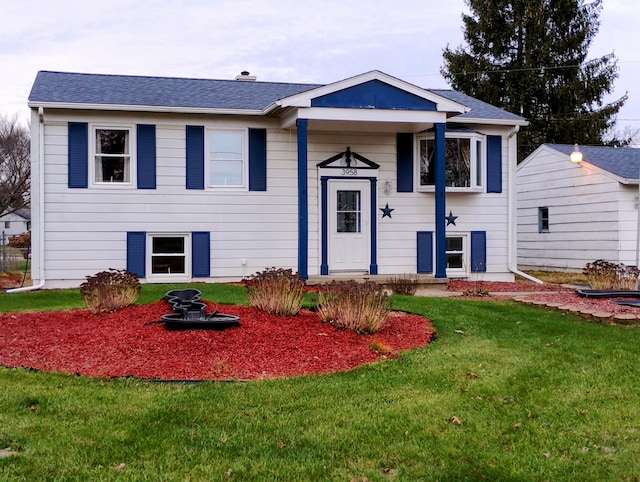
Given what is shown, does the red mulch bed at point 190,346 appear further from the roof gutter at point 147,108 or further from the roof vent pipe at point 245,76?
the roof vent pipe at point 245,76

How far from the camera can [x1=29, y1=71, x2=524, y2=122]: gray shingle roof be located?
12.9 meters

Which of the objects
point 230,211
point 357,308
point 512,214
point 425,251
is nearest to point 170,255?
point 230,211

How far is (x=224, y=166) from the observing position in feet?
44.1

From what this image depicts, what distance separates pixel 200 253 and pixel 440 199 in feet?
16.7

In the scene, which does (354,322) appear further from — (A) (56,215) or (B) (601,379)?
(A) (56,215)

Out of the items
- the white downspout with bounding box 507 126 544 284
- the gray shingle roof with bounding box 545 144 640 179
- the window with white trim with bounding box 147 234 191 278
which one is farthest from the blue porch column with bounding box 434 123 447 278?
A: the gray shingle roof with bounding box 545 144 640 179

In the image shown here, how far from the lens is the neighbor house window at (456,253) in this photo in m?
14.6

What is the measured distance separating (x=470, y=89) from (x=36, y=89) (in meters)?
20.8

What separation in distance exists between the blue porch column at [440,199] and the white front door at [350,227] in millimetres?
1662

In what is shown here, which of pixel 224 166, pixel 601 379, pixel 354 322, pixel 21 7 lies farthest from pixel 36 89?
pixel 601 379

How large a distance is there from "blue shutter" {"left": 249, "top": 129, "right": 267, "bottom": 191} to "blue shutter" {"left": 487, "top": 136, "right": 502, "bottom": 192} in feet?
17.0

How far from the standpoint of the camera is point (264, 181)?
44.2 ft

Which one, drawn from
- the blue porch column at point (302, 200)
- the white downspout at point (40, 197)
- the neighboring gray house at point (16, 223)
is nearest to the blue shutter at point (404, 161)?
the blue porch column at point (302, 200)

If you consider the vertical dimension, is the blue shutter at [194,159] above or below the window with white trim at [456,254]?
above
